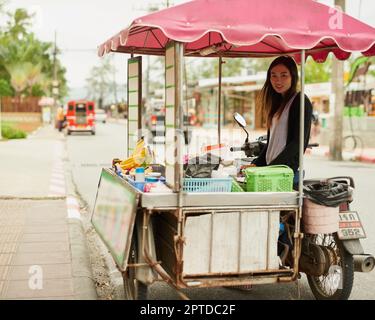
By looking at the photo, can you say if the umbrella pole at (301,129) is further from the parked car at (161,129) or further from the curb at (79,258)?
the curb at (79,258)

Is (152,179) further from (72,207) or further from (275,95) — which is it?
(72,207)

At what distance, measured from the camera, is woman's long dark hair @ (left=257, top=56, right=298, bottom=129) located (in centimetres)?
474

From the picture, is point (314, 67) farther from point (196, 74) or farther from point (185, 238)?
point (185, 238)

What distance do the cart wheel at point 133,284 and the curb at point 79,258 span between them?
40cm

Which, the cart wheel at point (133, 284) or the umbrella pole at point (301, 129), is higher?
the umbrella pole at point (301, 129)

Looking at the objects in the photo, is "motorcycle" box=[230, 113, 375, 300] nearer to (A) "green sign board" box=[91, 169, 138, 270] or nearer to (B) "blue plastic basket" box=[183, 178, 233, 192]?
(B) "blue plastic basket" box=[183, 178, 233, 192]

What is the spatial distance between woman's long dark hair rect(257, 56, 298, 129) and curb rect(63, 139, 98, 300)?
2.13 meters

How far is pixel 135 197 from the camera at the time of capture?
12.6ft

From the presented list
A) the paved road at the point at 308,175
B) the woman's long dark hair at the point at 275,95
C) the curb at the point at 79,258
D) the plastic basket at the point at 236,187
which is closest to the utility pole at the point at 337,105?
the paved road at the point at 308,175

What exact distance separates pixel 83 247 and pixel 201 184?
2630mm

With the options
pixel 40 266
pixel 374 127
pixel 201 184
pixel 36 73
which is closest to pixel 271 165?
pixel 201 184

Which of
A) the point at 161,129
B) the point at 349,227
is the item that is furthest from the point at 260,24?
the point at 161,129

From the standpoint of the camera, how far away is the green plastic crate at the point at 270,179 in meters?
4.12

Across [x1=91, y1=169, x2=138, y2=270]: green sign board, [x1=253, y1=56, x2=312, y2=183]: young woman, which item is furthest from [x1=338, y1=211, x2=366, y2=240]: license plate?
[x1=91, y1=169, x2=138, y2=270]: green sign board
